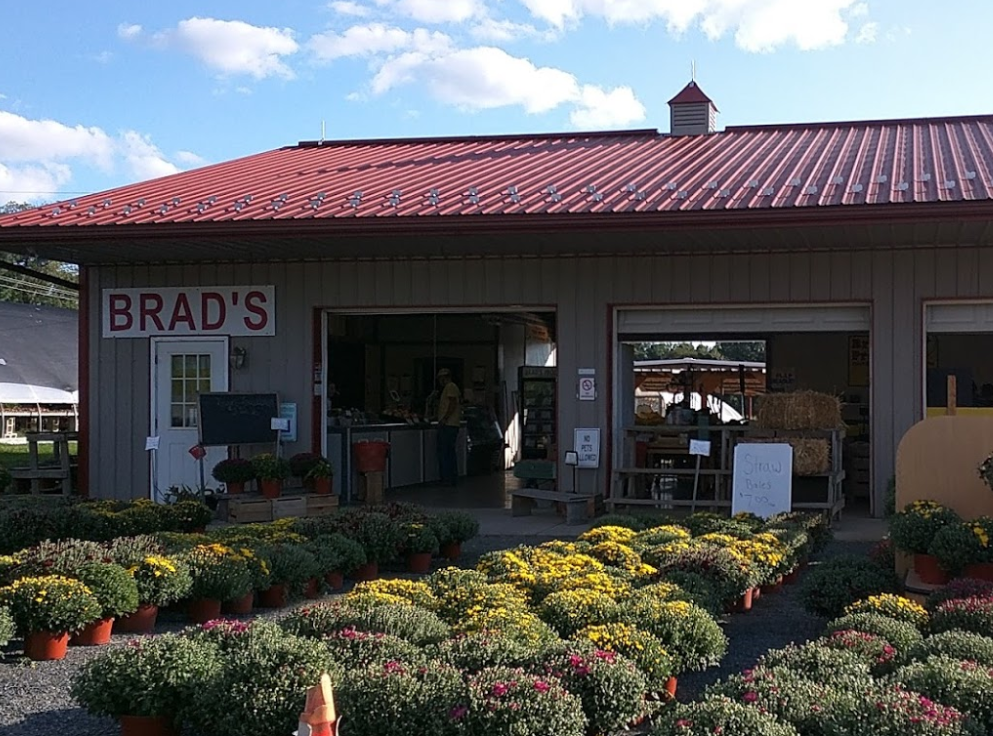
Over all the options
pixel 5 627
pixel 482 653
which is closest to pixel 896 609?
pixel 482 653

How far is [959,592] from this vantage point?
6.40 m

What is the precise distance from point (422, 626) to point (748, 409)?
65.6 ft

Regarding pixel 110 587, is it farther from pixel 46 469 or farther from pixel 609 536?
pixel 46 469

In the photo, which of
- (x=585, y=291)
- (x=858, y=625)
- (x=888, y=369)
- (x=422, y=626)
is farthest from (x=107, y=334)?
(x=858, y=625)

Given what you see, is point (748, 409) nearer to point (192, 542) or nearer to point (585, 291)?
point (585, 291)

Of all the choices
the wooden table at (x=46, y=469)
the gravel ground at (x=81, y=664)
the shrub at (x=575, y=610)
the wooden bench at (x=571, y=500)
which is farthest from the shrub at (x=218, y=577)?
the wooden table at (x=46, y=469)

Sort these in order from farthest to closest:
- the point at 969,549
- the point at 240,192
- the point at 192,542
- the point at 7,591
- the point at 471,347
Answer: the point at 471,347 < the point at 240,192 < the point at 192,542 < the point at 969,549 < the point at 7,591

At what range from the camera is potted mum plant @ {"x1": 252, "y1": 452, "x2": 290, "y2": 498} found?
43.2 ft

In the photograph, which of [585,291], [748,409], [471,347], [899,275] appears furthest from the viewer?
[748,409]

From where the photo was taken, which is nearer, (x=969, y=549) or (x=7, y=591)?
(x=7, y=591)

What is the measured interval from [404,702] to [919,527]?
174 inches

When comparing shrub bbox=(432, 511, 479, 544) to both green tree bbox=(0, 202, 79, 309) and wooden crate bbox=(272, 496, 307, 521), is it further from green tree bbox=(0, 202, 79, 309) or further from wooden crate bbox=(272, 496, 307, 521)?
green tree bbox=(0, 202, 79, 309)

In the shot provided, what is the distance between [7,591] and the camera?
22.1ft

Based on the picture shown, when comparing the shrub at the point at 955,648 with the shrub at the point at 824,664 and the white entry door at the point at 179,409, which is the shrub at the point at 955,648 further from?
the white entry door at the point at 179,409
